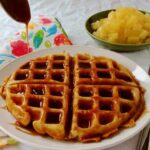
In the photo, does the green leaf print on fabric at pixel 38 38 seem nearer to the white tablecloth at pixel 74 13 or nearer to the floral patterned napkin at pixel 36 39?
the floral patterned napkin at pixel 36 39

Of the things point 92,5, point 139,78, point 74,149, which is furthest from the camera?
point 92,5

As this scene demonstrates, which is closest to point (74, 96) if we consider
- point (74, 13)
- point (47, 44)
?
point (47, 44)

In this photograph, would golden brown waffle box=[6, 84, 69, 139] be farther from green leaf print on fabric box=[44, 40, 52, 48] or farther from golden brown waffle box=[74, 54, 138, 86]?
green leaf print on fabric box=[44, 40, 52, 48]

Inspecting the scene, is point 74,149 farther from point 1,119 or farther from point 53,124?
point 1,119

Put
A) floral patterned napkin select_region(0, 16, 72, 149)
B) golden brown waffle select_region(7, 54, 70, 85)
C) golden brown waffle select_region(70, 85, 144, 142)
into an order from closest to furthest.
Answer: golden brown waffle select_region(70, 85, 144, 142) < golden brown waffle select_region(7, 54, 70, 85) < floral patterned napkin select_region(0, 16, 72, 149)

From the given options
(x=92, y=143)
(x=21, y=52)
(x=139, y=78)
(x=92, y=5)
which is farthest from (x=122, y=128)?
(x=92, y=5)

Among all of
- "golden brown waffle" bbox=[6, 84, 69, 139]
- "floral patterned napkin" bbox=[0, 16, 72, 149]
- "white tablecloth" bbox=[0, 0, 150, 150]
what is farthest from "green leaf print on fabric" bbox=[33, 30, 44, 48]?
"golden brown waffle" bbox=[6, 84, 69, 139]
